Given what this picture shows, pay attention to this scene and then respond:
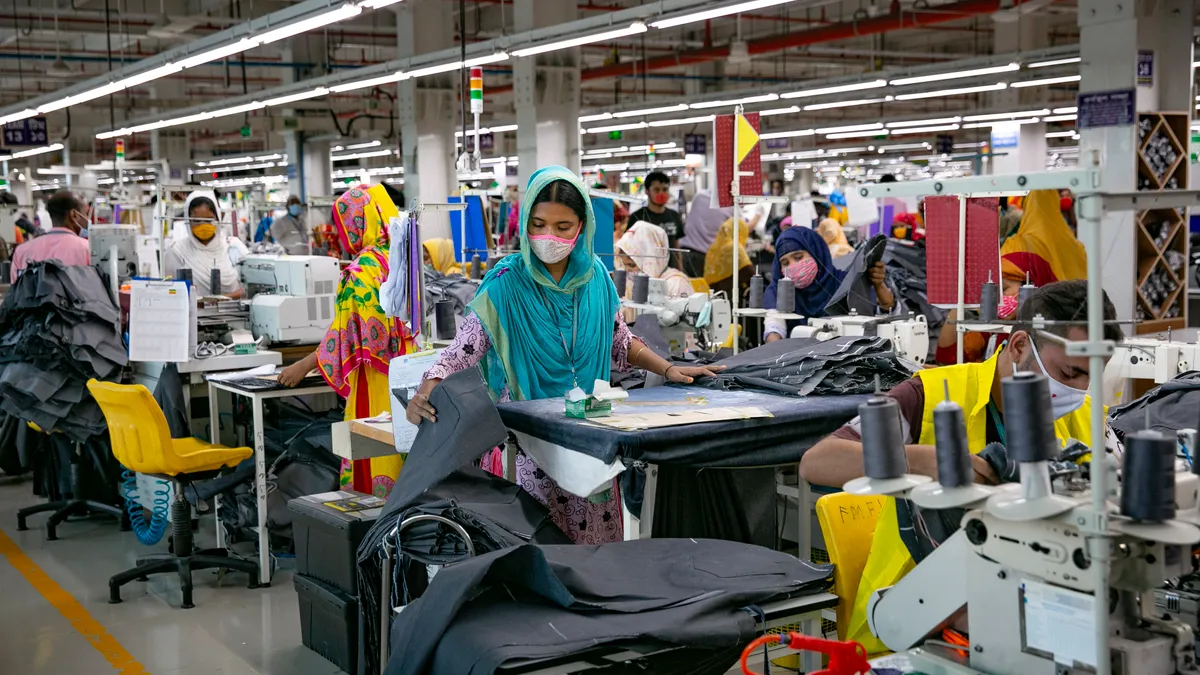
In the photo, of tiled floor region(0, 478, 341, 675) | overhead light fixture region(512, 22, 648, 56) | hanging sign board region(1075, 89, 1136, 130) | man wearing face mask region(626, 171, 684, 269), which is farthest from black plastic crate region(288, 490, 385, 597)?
hanging sign board region(1075, 89, 1136, 130)

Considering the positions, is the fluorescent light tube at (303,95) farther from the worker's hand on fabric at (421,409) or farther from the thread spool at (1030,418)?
the thread spool at (1030,418)

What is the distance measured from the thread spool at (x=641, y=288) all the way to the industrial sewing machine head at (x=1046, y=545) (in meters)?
3.96

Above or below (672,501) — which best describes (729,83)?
above

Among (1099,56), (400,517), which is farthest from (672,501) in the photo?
(1099,56)

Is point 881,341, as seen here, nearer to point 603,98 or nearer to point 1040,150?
point 1040,150

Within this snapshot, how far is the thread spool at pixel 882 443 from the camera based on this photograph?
1.72 metres

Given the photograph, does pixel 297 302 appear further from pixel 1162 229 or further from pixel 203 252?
pixel 1162 229

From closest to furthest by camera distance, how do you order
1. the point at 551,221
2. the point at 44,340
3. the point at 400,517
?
the point at 400,517 < the point at 551,221 < the point at 44,340

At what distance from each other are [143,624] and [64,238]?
3.04m

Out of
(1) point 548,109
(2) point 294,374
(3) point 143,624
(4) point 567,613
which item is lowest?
(3) point 143,624

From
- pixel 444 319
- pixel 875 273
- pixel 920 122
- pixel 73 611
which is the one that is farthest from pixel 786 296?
pixel 920 122

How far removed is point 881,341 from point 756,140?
1.21 meters

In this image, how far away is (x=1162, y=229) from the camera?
8047 mm

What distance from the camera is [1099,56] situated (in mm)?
7879
